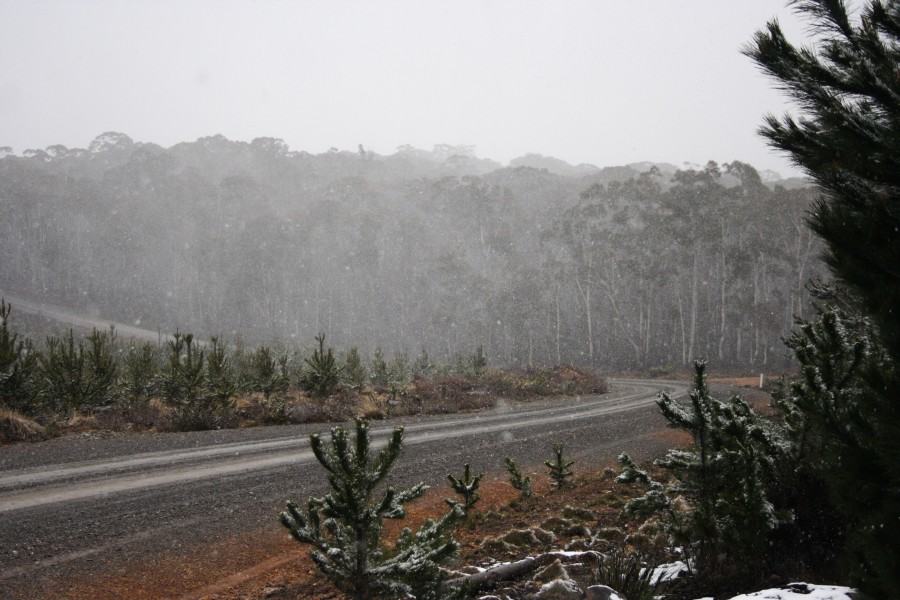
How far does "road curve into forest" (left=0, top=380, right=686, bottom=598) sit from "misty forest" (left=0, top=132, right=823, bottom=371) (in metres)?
30.4

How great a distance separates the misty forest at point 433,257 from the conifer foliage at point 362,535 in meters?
38.3

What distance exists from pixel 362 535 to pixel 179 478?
571 cm

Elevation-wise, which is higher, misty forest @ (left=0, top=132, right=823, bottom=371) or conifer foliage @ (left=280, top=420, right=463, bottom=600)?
misty forest @ (left=0, top=132, right=823, bottom=371)

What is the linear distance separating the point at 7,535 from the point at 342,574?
4.36m

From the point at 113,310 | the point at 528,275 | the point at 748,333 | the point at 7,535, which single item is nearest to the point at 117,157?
the point at 113,310

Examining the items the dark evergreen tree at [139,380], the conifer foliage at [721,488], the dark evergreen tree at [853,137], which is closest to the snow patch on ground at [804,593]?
the conifer foliage at [721,488]

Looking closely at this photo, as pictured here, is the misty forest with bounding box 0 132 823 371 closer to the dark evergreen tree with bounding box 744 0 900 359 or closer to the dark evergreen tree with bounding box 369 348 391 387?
the dark evergreen tree with bounding box 369 348 391 387

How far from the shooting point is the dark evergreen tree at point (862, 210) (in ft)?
5.44

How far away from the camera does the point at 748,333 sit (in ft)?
141

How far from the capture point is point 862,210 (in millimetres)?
1870

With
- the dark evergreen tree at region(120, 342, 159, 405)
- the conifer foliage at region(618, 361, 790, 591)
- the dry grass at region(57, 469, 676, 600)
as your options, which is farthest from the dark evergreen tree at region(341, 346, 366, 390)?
the conifer foliage at region(618, 361, 790, 591)

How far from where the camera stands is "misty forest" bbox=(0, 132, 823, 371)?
1599 inches

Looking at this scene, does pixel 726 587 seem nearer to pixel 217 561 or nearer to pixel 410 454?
pixel 217 561

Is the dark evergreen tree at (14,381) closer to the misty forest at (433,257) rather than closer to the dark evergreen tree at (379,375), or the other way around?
the dark evergreen tree at (379,375)
